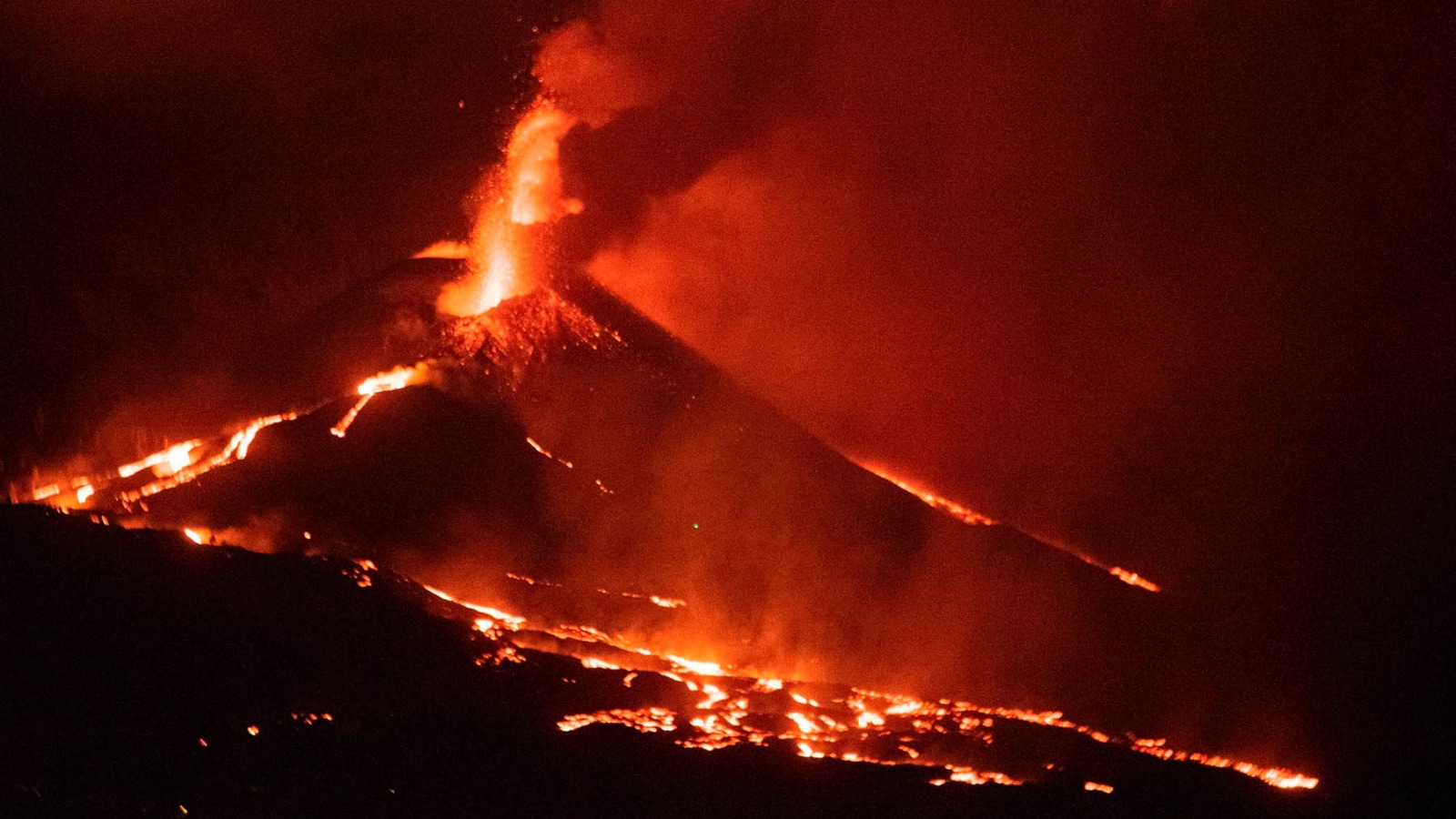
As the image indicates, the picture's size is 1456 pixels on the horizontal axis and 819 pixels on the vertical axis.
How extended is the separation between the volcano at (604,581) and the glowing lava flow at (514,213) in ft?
0.32

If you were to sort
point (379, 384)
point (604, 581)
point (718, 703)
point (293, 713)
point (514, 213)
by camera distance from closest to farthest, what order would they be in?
1. point (293, 713)
2. point (718, 703)
3. point (604, 581)
4. point (379, 384)
5. point (514, 213)

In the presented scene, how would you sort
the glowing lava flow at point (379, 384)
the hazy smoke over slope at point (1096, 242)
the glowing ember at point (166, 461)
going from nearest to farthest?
the glowing ember at point (166, 461) → the glowing lava flow at point (379, 384) → the hazy smoke over slope at point (1096, 242)

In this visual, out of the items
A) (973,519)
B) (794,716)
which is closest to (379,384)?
(794,716)

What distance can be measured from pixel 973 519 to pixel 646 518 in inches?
63.7

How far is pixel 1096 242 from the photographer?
550 cm

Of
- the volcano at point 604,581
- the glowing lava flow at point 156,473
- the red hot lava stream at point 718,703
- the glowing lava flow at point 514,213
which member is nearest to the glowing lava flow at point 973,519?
the volcano at point 604,581

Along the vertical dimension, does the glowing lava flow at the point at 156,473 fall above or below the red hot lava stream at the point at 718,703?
above

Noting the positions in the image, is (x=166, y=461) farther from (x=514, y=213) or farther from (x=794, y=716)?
(x=794, y=716)

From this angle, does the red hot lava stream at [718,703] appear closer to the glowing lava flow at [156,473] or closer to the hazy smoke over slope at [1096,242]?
the glowing lava flow at [156,473]

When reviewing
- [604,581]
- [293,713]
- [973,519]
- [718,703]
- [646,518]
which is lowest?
[293,713]

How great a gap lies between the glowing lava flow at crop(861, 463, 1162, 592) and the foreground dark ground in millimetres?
1742

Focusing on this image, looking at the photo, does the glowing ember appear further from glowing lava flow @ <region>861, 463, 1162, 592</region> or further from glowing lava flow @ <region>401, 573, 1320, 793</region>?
glowing lava flow @ <region>861, 463, 1162, 592</region>

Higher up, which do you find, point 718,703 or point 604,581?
point 604,581

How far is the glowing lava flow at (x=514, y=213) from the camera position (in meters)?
5.33
